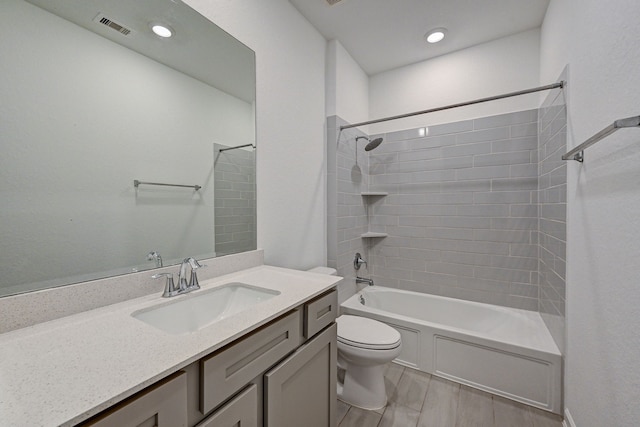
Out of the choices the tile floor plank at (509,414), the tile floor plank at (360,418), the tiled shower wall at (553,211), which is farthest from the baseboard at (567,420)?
the tile floor plank at (360,418)

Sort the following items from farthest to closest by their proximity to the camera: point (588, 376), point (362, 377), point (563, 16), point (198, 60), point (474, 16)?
point (474, 16) → point (362, 377) → point (563, 16) → point (198, 60) → point (588, 376)

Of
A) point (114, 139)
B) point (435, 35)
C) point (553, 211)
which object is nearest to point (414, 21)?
point (435, 35)

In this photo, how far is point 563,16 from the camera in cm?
154

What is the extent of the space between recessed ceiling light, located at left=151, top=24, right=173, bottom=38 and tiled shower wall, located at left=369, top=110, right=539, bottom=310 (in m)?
2.08

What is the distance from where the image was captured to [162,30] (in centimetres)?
118

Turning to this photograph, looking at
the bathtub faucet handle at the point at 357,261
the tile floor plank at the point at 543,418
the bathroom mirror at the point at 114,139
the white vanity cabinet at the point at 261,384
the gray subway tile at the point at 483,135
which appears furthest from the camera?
the bathtub faucet handle at the point at 357,261

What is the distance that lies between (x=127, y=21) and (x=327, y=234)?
179 cm

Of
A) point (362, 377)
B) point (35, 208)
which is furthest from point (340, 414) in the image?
point (35, 208)

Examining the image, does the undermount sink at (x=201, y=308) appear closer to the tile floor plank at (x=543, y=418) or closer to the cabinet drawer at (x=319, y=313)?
the cabinet drawer at (x=319, y=313)

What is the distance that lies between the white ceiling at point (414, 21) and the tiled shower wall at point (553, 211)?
71 centimetres

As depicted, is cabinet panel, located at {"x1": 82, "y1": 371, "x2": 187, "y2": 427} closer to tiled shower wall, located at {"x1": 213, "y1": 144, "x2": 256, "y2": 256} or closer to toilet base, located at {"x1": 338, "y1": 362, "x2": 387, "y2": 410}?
tiled shower wall, located at {"x1": 213, "y1": 144, "x2": 256, "y2": 256}

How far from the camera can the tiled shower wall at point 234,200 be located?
4.71 ft

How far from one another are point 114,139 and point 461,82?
2.72 meters

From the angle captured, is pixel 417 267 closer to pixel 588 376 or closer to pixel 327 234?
pixel 327 234
